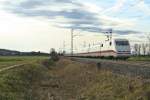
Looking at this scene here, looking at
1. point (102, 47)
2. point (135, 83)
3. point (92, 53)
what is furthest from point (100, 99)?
point (92, 53)

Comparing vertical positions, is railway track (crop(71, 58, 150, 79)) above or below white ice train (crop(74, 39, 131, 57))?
below

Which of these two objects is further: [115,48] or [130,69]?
[115,48]

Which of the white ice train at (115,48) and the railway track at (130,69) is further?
the white ice train at (115,48)

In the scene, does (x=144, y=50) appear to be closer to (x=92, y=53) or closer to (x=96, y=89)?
(x=92, y=53)

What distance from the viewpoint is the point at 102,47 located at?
76000 millimetres

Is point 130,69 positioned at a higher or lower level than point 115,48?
lower

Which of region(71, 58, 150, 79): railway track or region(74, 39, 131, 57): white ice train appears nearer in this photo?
region(71, 58, 150, 79): railway track

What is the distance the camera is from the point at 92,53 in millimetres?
87625

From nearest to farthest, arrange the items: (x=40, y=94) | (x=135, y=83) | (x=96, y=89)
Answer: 1. (x=135, y=83)
2. (x=96, y=89)
3. (x=40, y=94)

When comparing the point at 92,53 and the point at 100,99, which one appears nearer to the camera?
the point at 100,99

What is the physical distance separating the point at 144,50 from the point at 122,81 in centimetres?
12909

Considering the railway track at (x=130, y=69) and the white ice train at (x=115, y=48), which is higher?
the white ice train at (x=115, y=48)

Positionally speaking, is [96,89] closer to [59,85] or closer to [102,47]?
[59,85]

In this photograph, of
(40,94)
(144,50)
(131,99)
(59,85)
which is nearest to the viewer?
(131,99)
